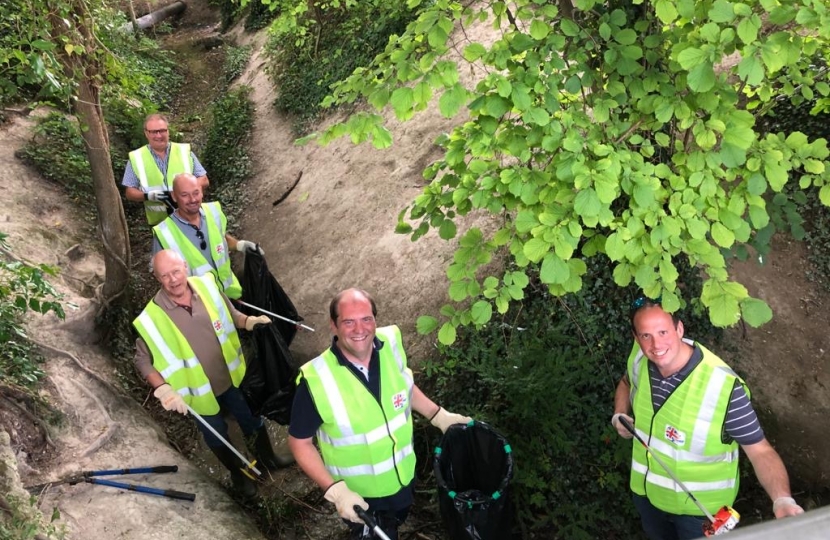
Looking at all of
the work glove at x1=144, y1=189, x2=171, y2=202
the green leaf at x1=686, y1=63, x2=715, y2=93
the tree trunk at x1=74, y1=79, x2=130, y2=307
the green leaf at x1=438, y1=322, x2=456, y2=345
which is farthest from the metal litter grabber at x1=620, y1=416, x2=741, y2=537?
the tree trunk at x1=74, y1=79, x2=130, y2=307

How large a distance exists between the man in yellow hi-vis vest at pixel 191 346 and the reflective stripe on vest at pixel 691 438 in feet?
8.70

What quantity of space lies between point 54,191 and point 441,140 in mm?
5850

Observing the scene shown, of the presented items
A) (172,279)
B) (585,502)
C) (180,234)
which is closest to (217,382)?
(172,279)

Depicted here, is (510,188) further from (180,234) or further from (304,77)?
(304,77)

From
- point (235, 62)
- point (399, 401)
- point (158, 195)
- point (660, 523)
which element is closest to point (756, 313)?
point (660, 523)

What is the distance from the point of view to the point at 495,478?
10.4ft

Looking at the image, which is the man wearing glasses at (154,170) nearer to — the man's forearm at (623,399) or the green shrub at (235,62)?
the man's forearm at (623,399)

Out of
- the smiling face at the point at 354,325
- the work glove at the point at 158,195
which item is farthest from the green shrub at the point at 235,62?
the smiling face at the point at 354,325

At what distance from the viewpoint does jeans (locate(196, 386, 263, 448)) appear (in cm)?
400

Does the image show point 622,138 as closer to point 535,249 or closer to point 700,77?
point 700,77

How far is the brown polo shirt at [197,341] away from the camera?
3617mm

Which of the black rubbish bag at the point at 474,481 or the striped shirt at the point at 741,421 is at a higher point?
the striped shirt at the point at 741,421

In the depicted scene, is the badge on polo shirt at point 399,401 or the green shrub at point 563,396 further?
the green shrub at point 563,396

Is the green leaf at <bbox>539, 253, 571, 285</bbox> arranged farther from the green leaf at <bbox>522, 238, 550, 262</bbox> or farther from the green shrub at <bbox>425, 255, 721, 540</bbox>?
the green shrub at <bbox>425, 255, 721, 540</bbox>
